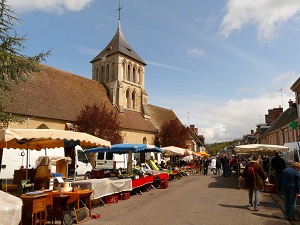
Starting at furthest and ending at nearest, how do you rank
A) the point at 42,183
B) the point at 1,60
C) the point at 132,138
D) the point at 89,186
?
1. the point at 132,138
2. the point at 1,60
3. the point at 89,186
4. the point at 42,183

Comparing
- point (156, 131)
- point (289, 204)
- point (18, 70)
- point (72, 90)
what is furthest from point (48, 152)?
point (156, 131)

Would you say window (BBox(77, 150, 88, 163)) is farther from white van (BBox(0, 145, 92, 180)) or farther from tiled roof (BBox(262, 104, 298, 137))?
tiled roof (BBox(262, 104, 298, 137))

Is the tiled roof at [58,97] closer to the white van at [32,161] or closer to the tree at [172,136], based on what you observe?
the tree at [172,136]

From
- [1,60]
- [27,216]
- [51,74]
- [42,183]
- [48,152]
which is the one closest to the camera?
[27,216]

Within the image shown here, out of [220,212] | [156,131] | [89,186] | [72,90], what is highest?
[72,90]

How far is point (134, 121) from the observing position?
38.3 m

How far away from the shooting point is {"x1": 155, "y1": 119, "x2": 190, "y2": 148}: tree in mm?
39944

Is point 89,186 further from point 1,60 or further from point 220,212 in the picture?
point 1,60

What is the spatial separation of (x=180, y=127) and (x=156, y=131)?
360 centimetres

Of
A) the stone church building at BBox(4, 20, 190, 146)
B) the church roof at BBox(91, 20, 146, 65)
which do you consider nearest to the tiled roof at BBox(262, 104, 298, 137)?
the stone church building at BBox(4, 20, 190, 146)

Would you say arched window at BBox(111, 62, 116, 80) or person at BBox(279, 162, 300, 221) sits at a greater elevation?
arched window at BBox(111, 62, 116, 80)

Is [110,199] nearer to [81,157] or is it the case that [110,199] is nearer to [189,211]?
[189,211]

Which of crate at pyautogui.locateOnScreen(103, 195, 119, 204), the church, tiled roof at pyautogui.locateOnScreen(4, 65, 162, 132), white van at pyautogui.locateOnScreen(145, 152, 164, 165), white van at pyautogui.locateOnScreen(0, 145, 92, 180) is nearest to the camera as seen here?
crate at pyautogui.locateOnScreen(103, 195, 119, 204)

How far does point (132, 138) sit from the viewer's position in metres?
35.9
